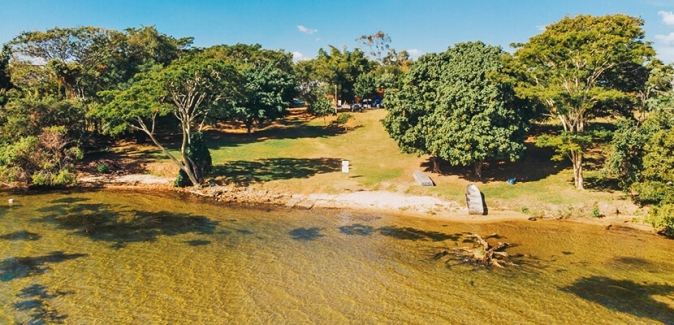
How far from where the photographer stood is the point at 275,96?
208 feet

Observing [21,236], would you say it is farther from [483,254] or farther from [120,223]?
[483,254]

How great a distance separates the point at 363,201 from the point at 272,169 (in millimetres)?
14006

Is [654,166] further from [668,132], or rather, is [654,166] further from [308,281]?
[308,281]

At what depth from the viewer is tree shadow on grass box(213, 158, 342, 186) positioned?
41.3 meters

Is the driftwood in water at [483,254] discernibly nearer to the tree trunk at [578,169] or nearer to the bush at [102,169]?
the tree trunk at [578,169]

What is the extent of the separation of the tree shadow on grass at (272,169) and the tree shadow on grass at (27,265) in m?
18.8

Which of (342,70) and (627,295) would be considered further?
(342,70)

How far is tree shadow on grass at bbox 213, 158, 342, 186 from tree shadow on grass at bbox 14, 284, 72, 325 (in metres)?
22.2

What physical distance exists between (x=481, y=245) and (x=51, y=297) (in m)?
23.0

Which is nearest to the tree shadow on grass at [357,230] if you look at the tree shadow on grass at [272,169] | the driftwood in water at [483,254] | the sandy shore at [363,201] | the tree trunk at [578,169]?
the sandy shore at [363,201]

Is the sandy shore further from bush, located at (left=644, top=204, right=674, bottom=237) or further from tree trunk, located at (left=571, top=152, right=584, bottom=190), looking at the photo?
tree trunk, located at (left=571, top=152, right=584, bottom=190)

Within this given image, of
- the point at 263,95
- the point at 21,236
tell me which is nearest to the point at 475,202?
the point at 21,236

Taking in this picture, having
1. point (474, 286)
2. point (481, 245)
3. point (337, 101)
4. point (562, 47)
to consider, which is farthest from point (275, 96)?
point (474, 286)

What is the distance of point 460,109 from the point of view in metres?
36.8
